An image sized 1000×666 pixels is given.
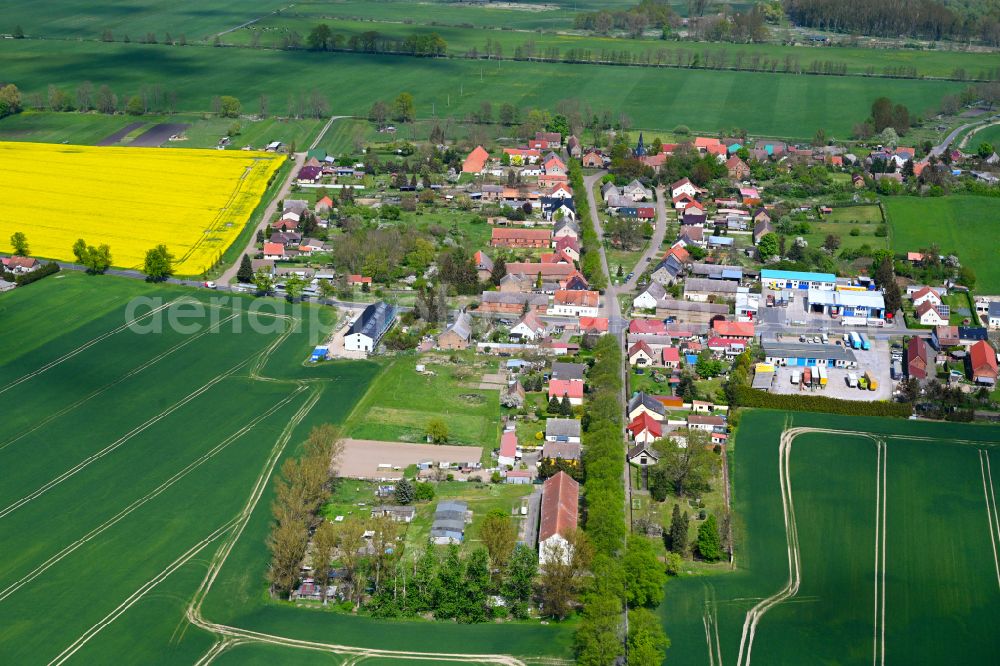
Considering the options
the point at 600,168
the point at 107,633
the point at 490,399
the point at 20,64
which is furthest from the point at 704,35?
the point at 107,633

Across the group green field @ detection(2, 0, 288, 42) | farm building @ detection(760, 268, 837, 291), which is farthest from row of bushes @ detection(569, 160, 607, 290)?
green field @ detection(2, 0, 288, 42)

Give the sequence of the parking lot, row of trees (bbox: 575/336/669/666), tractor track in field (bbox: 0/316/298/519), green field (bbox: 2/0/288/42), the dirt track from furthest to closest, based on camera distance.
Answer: green field (bbox: 2/0/288/42) < the parking lot < the dirt track < tractor track in field (bbox: 0/316/298/519) < row of trees (bbox: 575/336/669/666)

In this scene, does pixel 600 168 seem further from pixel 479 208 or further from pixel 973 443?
pixel 973 443

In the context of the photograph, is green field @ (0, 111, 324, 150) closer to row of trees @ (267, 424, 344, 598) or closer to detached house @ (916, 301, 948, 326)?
row of trees @ (267, 424, 344, 598)

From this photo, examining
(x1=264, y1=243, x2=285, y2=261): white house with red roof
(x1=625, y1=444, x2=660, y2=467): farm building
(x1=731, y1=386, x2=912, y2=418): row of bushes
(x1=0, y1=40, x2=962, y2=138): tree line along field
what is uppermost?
(x1=0, y1=40, x2=962, y2=138): tree line along field

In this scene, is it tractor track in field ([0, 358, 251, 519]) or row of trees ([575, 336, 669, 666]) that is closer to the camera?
row of trees ([575, 336, 669, 666])
